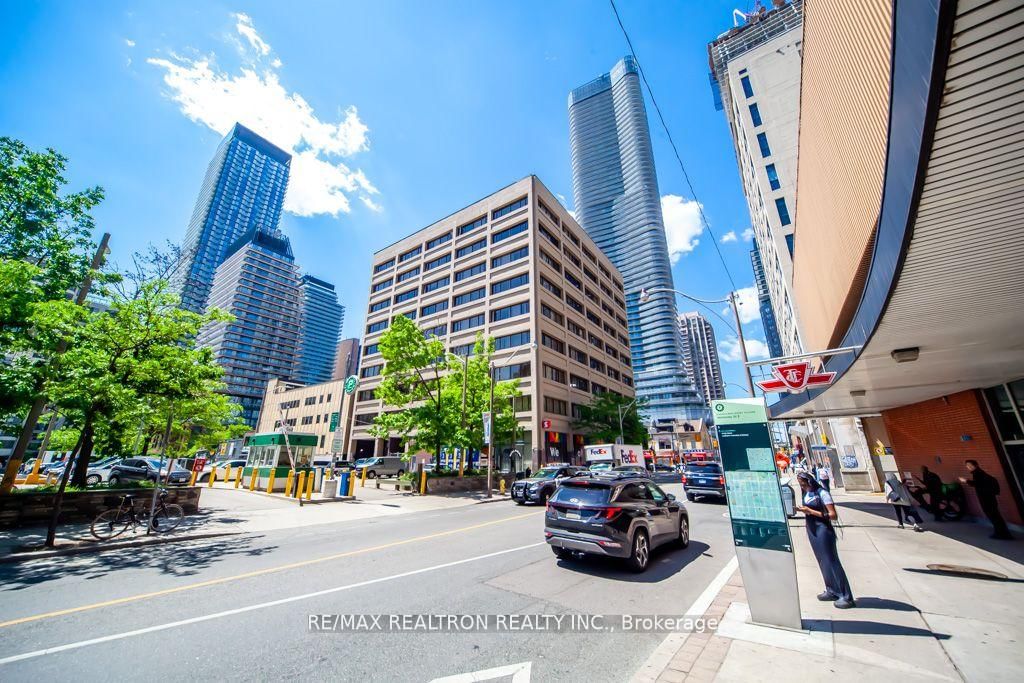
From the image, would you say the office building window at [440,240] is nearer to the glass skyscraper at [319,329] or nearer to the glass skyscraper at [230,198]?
the glass skyscraper at [319,329]

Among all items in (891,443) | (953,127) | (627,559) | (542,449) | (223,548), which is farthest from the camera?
(542,449)

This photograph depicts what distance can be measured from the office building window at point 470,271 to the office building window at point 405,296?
826cm

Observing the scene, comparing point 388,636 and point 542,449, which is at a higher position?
point 542,449

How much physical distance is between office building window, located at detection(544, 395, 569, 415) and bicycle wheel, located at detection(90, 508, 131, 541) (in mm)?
32410

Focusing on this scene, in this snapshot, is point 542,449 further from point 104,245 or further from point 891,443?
point 104,245

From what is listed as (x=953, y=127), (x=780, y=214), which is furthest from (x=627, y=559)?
(x=780, y=214)

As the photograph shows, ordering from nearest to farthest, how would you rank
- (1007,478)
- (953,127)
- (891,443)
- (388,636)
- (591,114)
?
(953,127)
(388,636)
(1007,478)
(891,443)
(591,114)

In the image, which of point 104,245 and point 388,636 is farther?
point 104,245

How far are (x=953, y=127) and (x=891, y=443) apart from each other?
21.3 metres

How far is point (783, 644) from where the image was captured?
4258mm

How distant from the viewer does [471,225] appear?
51.5 metres

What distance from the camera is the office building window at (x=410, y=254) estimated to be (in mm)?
56500

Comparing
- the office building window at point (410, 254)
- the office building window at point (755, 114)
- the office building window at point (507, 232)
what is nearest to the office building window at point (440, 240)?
the office building window at point (410, 254)

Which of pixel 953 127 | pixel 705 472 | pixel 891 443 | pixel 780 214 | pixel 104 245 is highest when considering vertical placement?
pixel 780 214
